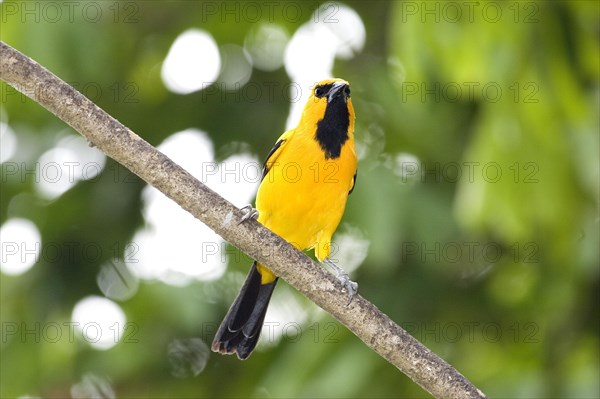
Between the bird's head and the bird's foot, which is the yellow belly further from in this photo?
→ the bird's foot

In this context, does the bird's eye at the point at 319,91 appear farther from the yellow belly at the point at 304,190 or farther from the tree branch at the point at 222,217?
the tree branch at the point at 222,217

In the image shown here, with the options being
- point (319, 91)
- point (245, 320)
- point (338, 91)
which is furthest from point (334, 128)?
point (245, 320)

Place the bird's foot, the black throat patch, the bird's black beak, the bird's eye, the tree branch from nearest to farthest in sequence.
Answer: the tree branch
the bird's foot
the black throat patch
the bird's black beak
the bird's eye

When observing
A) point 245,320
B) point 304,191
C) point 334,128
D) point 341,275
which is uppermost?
point 334,128

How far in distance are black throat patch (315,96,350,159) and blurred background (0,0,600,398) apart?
1.53 ft

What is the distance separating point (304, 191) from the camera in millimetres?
5531

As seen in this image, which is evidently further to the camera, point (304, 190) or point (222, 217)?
point (304, 190)

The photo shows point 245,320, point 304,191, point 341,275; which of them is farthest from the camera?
point 245,320

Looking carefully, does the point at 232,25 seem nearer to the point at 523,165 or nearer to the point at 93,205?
the point at 93,205

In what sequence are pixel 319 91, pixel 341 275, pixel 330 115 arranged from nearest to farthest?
pixel 341 275
pixel 330 115
pixel 319 91

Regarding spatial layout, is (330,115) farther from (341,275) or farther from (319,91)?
(341,275)

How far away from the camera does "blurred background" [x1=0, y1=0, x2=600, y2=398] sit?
519cm

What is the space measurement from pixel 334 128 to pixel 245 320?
1382 mm

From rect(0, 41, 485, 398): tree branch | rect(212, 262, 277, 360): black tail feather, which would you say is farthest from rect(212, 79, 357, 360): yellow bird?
rect(0, 41, 485, 398): tree branch
